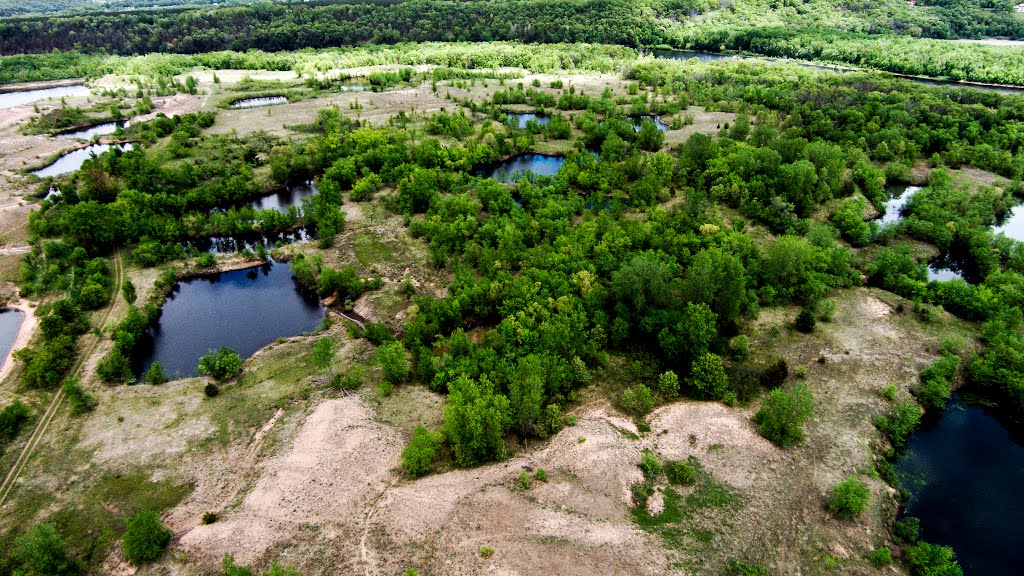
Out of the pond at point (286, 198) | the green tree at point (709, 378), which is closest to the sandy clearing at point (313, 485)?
the green tree at point (709, 378)

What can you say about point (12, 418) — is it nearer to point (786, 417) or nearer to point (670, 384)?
point (670, 384)

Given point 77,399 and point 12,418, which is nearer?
point 12,418

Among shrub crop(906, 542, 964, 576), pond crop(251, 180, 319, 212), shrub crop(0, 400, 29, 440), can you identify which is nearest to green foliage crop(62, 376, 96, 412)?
shrub crop(0, 400, 29, 440)

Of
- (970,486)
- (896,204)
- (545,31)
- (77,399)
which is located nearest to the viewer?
(970,486)

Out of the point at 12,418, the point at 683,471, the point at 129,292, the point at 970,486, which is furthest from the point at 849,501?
the point at 129,292

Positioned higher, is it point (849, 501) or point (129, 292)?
point (129, 292)

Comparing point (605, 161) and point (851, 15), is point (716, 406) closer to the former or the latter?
point (605, 161)

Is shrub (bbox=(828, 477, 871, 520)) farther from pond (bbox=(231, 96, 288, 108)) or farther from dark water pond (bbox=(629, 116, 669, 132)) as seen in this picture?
pond (bbox=(231, 96, 288, 108))
